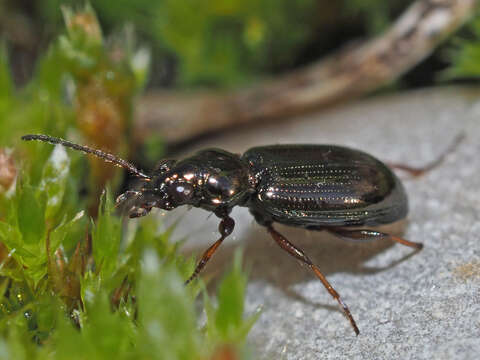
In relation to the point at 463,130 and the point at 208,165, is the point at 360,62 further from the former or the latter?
the point at 208,165

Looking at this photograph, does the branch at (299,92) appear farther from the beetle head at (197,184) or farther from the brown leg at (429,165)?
the beetle head at (197,184)

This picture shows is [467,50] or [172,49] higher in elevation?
[172,49]

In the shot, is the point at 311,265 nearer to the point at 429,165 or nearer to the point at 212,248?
the point at 212,248

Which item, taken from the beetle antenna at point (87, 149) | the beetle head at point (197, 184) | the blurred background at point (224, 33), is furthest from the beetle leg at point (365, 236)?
the blurred background at point (224, 33)

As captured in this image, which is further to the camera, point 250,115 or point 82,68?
point 250,115

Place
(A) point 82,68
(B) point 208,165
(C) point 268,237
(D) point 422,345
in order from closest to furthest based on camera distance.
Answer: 1. (D) point 422,345
2. (B) point 208,165
3. (C) point 268,237
4. (A) point 82,68

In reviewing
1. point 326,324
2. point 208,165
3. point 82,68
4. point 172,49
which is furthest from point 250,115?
point 326,324

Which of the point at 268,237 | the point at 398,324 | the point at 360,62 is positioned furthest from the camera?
the point at 360,62

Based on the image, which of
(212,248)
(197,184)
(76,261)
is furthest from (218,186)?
(76,261)
